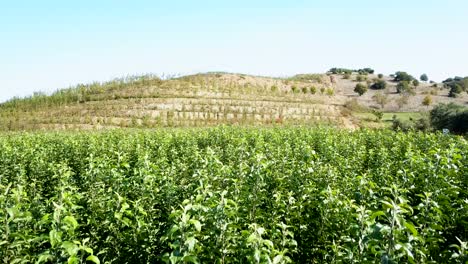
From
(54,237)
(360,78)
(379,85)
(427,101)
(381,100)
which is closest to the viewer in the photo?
(54,237)

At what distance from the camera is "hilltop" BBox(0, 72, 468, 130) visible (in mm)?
47812

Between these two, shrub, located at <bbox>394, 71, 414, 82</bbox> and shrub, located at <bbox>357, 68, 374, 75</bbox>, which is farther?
shrub, located at <bbox>357, 68, 374, 75</bbox>

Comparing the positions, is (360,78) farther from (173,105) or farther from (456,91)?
(173,105)

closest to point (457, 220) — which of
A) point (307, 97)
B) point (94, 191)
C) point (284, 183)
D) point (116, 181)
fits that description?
point (284, 183)

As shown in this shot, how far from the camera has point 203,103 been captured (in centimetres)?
5425

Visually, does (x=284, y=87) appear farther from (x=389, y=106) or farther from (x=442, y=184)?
(x=442, y=184)

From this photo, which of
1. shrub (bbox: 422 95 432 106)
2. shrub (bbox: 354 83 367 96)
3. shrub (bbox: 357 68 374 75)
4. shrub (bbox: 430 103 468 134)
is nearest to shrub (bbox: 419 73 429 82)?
shrub (bbox: 357 68 374 75)

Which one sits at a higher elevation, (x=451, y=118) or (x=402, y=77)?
(x=402, y=77)

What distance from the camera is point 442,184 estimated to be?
7.72 metres

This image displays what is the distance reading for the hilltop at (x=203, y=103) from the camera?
47.8m

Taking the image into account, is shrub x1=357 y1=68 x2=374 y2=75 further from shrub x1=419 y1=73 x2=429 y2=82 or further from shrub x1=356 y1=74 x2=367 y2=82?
shrub x1=419 y1=73 x2=429 y2=82

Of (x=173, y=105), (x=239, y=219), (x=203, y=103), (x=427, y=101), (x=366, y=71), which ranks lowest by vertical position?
(x=427, y=101)

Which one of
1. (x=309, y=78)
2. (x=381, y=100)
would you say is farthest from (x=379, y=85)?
(x=309, y=78)

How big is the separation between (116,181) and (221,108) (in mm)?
45741
